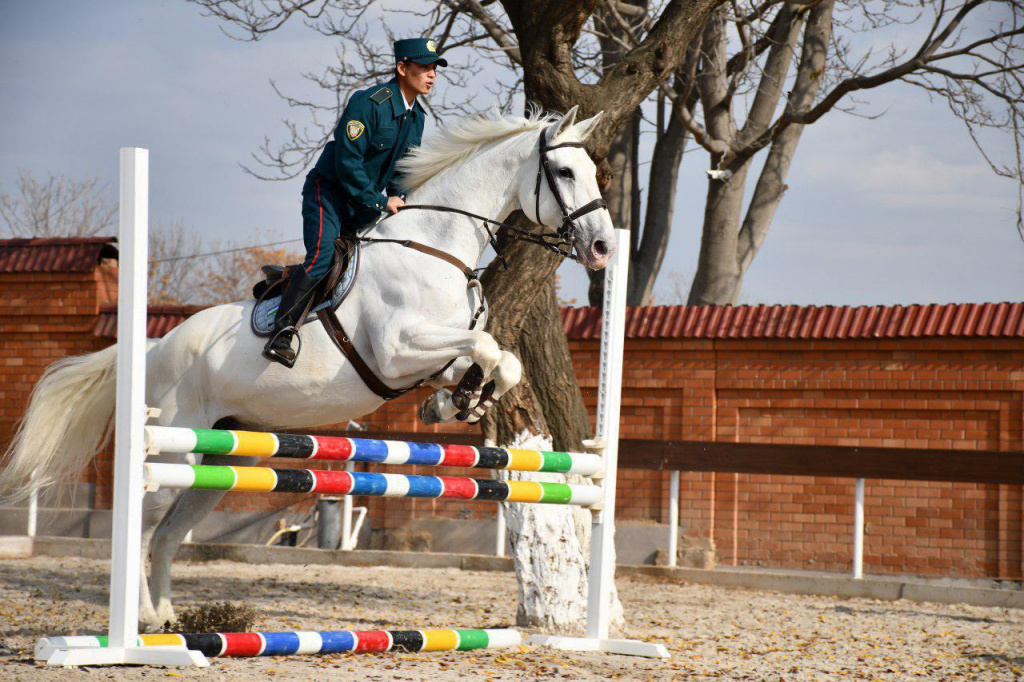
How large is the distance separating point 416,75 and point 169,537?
7.69 feet

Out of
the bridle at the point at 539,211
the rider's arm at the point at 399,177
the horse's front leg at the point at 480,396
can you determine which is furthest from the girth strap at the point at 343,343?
the rider's arm at the point at 399,177

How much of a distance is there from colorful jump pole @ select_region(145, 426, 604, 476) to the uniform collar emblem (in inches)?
50.7

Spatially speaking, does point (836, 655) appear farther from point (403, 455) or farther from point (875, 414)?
point (875, 414)

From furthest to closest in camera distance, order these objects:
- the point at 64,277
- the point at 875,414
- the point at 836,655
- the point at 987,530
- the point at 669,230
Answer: the point at 669,230, the point at 64,277, the point at 875,414, the point at 987,530, the point at 836,655

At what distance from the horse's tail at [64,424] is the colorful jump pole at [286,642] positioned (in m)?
1.32

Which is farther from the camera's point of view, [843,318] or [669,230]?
[669,230]

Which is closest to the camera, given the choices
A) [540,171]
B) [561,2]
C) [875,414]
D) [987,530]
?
[540,171]

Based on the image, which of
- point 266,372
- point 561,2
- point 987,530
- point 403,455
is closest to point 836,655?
point 403,455

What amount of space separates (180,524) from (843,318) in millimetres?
7108

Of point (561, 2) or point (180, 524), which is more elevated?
point (561, 2)

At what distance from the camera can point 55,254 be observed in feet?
39.7

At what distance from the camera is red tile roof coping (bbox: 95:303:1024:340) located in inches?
384

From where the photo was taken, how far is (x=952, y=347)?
32.5 ft

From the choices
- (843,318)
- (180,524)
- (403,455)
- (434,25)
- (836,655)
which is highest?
(434,25)
